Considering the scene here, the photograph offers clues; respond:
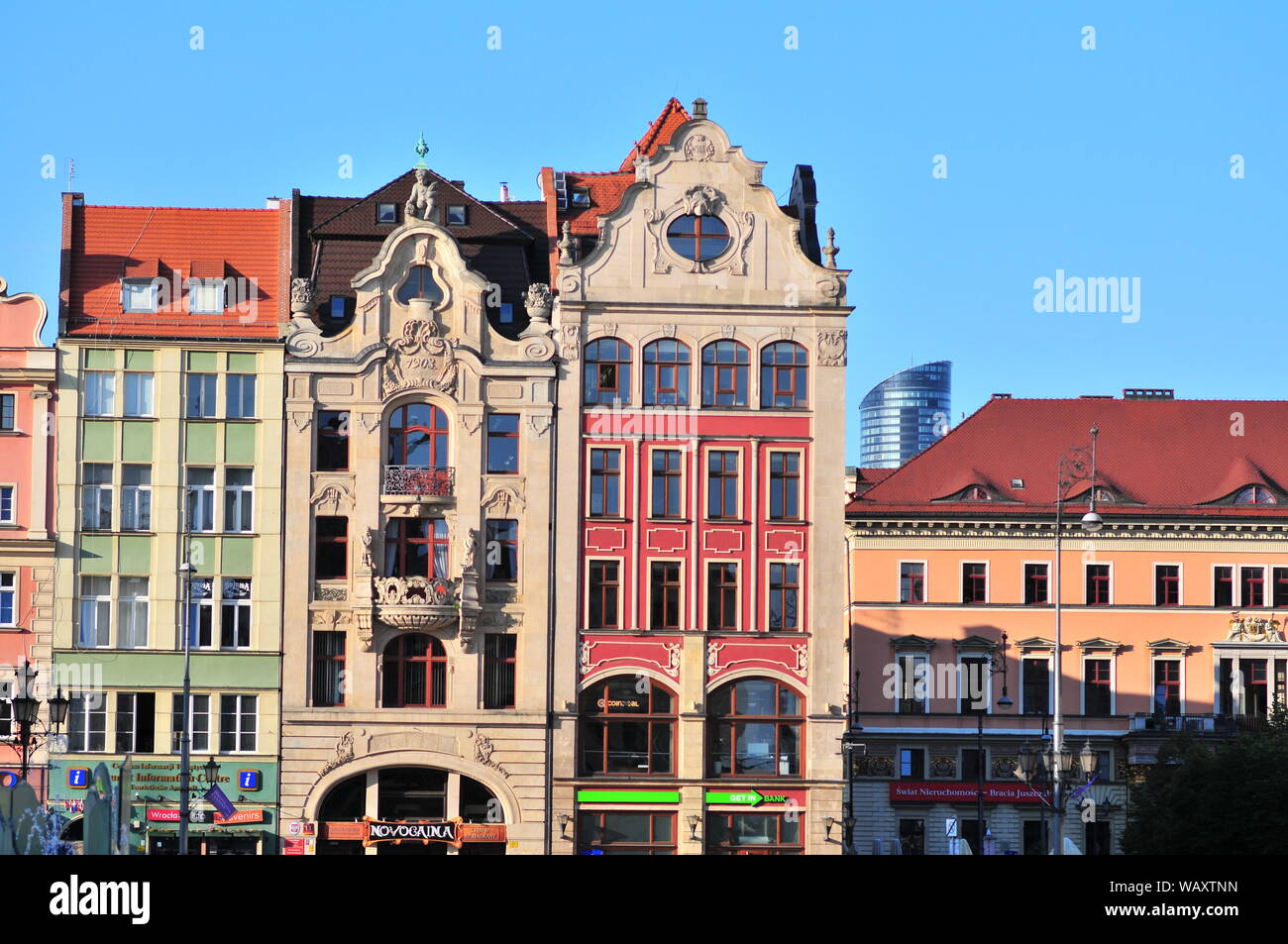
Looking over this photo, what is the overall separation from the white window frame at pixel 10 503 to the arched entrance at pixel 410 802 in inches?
462

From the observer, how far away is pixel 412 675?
55.9 m

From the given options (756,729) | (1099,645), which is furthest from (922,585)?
(756,729)

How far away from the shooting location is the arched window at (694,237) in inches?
2291

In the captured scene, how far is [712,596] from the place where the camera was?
188ft

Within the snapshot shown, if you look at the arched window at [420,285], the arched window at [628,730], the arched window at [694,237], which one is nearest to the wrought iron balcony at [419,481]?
the arched window at [420,285]

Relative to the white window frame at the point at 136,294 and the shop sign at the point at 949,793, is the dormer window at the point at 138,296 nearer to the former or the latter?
the white window frame at the point at 136,294

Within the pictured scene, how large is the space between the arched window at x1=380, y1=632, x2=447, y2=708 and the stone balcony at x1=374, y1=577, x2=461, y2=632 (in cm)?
93

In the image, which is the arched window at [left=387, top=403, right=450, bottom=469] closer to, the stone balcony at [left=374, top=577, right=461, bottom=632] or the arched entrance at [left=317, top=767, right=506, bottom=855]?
the stone balcony at [left=374, top=577, right=461, bottom=632]

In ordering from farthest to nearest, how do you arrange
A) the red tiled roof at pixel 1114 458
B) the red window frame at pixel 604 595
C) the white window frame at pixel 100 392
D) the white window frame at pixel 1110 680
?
the red tiled roof at pixel 1114 458, the white window frame at pixel 1110 680, the red window frame at pixel 604 595, the white window frame at pixel 100 392

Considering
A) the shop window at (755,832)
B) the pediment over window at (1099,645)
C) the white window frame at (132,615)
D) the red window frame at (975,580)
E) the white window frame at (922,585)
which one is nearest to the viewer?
the shop window at (755,832)

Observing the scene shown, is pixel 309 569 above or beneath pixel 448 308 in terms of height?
beneath
